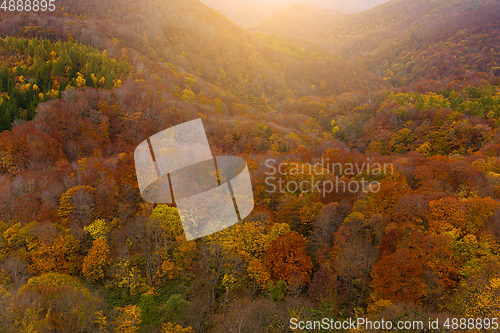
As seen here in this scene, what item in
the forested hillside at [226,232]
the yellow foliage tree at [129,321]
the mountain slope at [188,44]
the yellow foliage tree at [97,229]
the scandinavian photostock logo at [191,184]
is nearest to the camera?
the forested hillside at [226,232]

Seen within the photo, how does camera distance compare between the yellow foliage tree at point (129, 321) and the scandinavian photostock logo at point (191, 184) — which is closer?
the yellow foliage tree at point (129, 321)

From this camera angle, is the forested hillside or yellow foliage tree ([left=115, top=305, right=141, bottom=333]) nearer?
the forested hillside

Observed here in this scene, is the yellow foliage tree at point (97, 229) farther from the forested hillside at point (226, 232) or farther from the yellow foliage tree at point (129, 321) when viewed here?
the yellow foliage tree at point (129, 321)

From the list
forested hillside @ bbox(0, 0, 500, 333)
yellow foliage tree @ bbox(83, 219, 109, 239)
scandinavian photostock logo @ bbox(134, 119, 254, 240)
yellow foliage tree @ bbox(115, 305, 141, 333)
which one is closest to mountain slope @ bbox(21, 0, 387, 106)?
forested hillside @ bbox(0, 0, 500, 333)

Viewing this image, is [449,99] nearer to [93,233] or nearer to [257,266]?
[257,266]

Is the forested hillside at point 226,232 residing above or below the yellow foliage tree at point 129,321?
above

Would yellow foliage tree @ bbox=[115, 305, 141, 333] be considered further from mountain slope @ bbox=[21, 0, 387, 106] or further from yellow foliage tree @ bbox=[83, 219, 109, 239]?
mountain slope @ bbox=[21, 0, 387, 106]

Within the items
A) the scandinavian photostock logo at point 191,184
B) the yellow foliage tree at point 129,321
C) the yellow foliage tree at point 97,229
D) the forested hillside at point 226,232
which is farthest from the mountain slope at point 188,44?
the yellow foliage tree at point 129,321

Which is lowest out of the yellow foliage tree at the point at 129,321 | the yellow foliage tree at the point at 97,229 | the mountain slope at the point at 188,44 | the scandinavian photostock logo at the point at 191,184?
the yellow foliage tree at the point at 129,321

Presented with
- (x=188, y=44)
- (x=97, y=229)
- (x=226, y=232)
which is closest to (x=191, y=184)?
(x=226, y=232)
